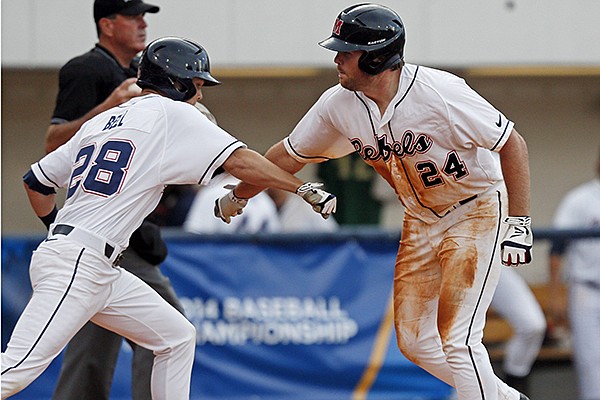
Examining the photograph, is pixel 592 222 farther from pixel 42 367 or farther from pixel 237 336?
pixel 42 367

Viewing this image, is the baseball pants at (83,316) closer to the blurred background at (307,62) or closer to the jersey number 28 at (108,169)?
the jersey number 28 at (108,169)

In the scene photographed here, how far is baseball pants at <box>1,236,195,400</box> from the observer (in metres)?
4.38

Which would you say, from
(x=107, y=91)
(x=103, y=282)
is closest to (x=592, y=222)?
(x=107, y=91)

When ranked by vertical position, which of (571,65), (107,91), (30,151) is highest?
(107,91)

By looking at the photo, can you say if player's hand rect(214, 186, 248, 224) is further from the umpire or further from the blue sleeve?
the blue sleeve

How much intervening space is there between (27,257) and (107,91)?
7.99 ft

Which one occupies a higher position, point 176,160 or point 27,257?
point 176,160

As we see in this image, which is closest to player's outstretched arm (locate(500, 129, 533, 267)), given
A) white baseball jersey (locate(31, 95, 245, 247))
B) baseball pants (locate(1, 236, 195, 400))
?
white baseball jersey (locate(31, 95, 245, 247))

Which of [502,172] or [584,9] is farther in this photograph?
[584,9]

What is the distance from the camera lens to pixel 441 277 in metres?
5.02

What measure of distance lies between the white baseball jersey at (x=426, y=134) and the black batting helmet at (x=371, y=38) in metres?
0.14

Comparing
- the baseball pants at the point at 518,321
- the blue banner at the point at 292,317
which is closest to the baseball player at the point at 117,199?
the blue banner at the point at 292,317

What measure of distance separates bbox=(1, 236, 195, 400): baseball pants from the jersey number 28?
9.9 inches

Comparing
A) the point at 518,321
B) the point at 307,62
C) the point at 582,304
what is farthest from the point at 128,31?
the point at 307,62
